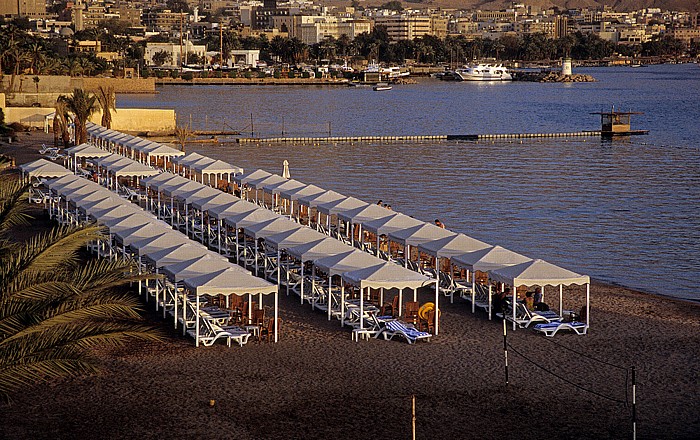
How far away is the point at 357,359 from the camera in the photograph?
16375 millimetres

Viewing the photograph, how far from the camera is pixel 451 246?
20.6 metres

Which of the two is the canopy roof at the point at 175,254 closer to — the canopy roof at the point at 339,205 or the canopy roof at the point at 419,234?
the canopy roof at the point at 419,234

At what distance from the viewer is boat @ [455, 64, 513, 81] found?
586 feet

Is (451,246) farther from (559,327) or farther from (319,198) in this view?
(319,198)

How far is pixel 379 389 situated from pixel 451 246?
608 cm

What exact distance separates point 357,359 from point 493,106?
10157 cm

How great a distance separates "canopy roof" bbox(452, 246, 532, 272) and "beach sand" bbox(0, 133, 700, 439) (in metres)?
1.06

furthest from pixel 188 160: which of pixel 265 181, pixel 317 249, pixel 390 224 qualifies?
pixel 317 249

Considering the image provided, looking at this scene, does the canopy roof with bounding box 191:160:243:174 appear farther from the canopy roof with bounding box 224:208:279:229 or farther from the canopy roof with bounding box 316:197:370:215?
the canopy roof with bounding box 224:208:279:229

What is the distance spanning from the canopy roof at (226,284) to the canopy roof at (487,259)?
4.03 m


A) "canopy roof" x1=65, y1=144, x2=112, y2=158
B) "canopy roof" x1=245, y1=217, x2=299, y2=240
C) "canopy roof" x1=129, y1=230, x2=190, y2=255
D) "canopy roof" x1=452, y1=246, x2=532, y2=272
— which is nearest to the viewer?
"canopy roof" x1=452, y1=246, x2=532, y2=272

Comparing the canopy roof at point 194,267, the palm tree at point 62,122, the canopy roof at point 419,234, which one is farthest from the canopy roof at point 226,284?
the palm tree at point 62,122

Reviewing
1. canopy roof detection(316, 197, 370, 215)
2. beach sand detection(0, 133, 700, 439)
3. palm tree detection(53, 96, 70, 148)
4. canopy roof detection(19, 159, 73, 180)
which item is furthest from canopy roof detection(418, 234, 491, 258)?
palm tree detection(53, 96, 70, 148)

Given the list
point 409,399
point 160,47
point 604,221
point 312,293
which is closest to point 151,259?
point 312,293
